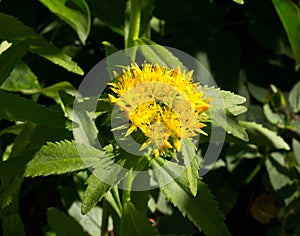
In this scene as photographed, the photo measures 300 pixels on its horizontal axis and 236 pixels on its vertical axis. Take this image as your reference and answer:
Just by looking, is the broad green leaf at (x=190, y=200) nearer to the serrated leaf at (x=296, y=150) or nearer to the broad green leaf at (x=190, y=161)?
the broad green leaf at (x=190, y=161)

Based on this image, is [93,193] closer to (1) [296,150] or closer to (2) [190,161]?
(2) [190,161]

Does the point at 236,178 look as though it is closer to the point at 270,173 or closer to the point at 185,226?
the point at 270,173

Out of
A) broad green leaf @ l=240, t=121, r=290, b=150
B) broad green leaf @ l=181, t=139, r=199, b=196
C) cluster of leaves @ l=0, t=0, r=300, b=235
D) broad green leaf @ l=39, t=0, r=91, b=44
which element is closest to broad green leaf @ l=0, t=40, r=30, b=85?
cluster of leaves @ l=0, t=0, r=300, b=235

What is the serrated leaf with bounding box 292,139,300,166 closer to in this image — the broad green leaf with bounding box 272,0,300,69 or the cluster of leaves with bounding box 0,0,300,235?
the cluster of leaves with bounding box 0,0,300,235

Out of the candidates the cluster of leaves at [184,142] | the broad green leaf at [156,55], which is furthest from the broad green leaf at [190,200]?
the broad green leaf at [156,55]

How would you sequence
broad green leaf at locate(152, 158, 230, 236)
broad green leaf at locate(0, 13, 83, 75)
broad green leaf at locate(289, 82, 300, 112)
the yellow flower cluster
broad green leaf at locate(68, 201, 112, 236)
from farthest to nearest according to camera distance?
broad green leaf at locate(289, 82, 300, 112)
broad green leaf at locate(68, 201, 112, 236)
broad green leaf at locate(0, 13, 83, 75)
broad green leaf at locate(152, 158, 230, 236)
the yellow flower cluster

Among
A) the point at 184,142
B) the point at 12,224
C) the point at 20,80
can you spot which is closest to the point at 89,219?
the point at 12,224

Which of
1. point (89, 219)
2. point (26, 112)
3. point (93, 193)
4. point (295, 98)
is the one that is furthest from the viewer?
point (295, 98)
